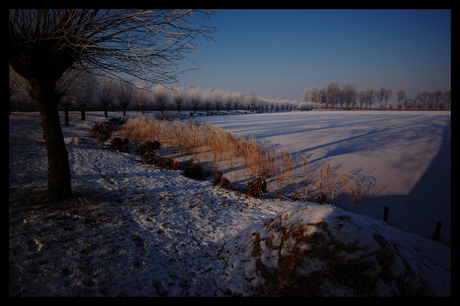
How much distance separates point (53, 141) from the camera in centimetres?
248

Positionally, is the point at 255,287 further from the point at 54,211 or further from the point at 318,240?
the point at 54,211

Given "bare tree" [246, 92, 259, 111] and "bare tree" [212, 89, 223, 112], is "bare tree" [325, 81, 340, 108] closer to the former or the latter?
"bare tree" [246, 92, 259, 111]

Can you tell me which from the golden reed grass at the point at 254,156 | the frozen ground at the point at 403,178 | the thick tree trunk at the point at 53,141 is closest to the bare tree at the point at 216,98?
the golden reed grass at the point at 254,156

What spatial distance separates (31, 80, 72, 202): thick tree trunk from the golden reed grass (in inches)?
160

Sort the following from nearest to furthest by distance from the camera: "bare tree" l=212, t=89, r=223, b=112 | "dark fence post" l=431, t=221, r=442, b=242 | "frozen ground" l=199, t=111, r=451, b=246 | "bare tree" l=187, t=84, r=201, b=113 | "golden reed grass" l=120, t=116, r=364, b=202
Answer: "dark fence post" l=431, t=221, r=442, b=242 < "frozen ground" l=199, t=111, r=451, b=246 < "golden reed grass" l=120, t=116, r=364, b=202 < "bare tree" l=187, t=84, r=201, b=113 < "bare tree" l=212, t=89, r=223, b=112

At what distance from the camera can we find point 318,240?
1.45 m

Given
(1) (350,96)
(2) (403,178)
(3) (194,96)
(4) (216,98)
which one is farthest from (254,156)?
(1) (350,96)

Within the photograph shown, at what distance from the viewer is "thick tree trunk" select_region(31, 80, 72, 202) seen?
238 cm

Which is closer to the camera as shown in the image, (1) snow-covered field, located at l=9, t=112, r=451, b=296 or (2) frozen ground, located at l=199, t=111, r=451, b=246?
(1) snow-covered field, located at l=9, t=112, r=451, b=296

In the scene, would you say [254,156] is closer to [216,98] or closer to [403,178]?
[403,178]

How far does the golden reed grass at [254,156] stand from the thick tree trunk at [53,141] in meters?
4.06

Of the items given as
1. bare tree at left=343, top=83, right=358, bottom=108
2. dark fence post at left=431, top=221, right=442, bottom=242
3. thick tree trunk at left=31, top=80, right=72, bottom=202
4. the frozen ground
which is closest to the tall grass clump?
the frozen ground

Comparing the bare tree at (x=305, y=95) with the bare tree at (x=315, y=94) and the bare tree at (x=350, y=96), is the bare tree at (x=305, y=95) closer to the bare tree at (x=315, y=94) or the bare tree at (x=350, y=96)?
the bare tree at (x=315, y=94)

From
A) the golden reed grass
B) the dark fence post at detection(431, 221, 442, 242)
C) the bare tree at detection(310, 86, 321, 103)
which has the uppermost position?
the bare tree at detection(310, 86, 321, 103)
